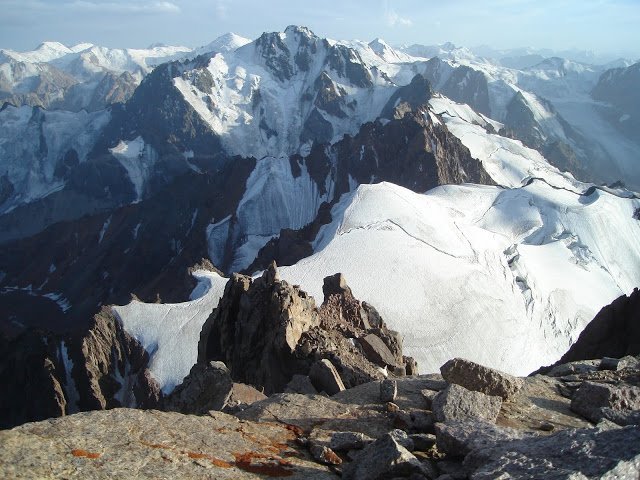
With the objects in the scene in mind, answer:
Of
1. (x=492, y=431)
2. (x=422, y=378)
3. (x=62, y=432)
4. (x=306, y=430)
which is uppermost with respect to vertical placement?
(x=492, y=431)

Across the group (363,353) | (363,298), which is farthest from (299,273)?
(363,353)

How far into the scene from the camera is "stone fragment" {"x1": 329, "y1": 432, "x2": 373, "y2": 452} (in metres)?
11.5

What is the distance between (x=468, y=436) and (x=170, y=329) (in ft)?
165

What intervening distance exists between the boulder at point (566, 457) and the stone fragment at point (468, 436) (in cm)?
45

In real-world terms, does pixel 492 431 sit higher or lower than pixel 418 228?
higher

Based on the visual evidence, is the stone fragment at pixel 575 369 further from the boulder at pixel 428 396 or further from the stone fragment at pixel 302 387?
the stone fragment at pixel 302 387

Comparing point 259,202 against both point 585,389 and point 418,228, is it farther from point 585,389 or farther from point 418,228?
point 585,389

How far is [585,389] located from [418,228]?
6049 centimetres

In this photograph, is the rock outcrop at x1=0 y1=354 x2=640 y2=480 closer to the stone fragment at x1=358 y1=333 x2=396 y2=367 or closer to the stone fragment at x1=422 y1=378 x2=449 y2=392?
the stone fragment at x1=422 y1=378 x2=449 y2=392

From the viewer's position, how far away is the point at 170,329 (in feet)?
187

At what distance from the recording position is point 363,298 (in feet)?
187

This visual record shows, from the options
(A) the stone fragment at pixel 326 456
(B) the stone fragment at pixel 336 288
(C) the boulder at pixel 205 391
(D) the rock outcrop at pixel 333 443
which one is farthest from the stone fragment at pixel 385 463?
(B) the stone fragment at pixel 336 288

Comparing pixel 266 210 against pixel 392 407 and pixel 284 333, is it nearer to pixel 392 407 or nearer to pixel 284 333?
pixel 284 333

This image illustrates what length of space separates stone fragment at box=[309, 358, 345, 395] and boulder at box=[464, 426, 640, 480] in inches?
400
